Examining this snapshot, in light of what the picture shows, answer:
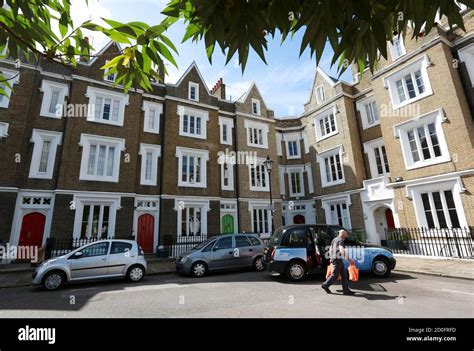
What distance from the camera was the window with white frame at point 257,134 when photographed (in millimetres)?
23688

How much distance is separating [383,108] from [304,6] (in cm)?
1949

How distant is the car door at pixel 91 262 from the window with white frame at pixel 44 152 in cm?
832

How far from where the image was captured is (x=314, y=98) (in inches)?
981

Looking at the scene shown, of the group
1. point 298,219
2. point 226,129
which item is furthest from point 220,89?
point 298,219

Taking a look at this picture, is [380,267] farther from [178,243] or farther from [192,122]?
[192,122]

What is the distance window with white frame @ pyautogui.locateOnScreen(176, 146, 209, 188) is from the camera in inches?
763

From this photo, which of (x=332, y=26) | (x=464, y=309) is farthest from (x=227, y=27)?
(x=464, y=309)

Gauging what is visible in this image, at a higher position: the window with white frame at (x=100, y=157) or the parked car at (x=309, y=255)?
the window with white frame at (x=100, y=157)

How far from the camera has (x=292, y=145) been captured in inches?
1093

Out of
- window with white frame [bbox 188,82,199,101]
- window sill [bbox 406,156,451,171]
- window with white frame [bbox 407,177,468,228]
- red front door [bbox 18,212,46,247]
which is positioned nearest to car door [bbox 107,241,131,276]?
red front door [bbox 18,212,46,247]

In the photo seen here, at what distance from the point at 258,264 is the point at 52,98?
17.1 metres

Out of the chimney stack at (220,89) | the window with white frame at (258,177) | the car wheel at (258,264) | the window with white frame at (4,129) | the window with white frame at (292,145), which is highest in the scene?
the chimney stack at (220,89)

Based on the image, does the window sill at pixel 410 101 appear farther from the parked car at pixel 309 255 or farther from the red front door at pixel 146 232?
the red front door at pixel 146 232

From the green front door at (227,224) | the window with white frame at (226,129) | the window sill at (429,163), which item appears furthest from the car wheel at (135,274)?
the window sill at (429,163)
